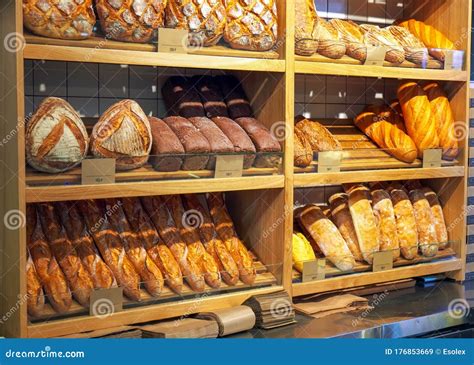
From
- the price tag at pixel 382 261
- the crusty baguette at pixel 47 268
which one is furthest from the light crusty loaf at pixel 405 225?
the crusty baguette at pixel 47 268

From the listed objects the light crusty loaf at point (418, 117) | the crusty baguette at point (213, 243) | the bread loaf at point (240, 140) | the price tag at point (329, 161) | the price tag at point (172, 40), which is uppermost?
the price tag at point (172, 40)

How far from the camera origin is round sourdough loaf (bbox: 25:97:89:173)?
6.97 feet

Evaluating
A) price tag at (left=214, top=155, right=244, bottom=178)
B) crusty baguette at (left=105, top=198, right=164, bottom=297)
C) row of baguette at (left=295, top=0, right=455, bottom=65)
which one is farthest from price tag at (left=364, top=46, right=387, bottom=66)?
crusty baguette at (left=105, top=198, right=164, bottom=297)

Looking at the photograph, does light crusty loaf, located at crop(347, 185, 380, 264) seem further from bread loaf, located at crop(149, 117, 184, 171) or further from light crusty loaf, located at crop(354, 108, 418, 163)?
bread loaf, located at crop(149, 117, 184, 171)

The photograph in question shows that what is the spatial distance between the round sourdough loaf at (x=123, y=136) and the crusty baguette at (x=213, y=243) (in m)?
0.42

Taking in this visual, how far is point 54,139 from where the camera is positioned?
215 cm

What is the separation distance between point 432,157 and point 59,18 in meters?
1.75

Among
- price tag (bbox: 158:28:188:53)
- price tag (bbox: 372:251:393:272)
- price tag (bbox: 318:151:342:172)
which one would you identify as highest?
price tag (bbox: 158:28:188:53)

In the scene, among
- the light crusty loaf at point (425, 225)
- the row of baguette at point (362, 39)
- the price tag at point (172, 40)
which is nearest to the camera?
the price tag at point (172, 40)

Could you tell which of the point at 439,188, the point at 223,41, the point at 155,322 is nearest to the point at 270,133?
the point at 223,41

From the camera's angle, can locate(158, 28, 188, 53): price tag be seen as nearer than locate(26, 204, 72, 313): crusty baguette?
No

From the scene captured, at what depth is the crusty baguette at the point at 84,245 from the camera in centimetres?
230

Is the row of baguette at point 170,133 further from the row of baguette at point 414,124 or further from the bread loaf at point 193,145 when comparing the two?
the row of baguette at point 414,124

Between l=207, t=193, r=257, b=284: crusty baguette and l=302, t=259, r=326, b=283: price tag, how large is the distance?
22 cm
